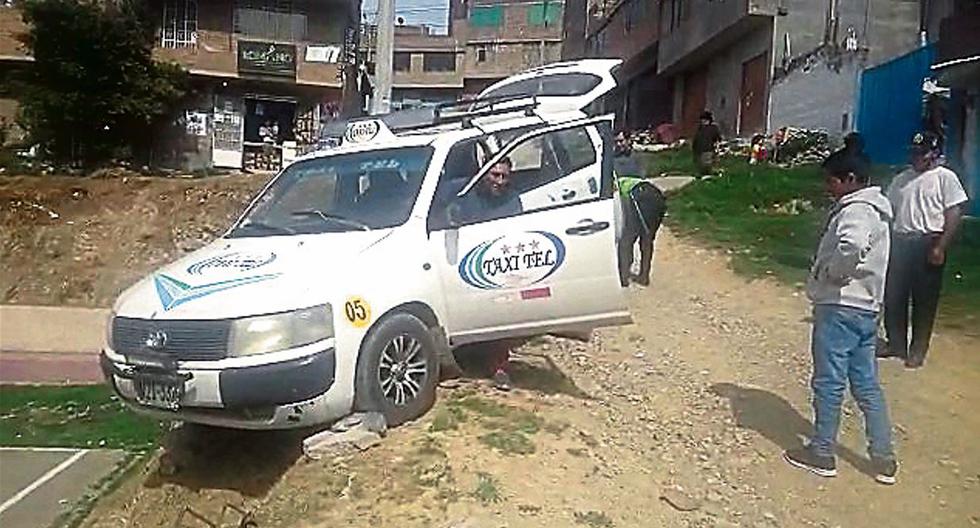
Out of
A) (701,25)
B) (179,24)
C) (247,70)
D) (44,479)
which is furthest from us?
(179,24)

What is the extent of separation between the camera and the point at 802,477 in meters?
6.24

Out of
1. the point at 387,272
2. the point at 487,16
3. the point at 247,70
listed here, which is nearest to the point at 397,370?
the point at 387,272

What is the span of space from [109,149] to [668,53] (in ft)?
60.8

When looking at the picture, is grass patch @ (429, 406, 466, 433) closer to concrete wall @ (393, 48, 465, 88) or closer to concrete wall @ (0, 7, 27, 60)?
concrete wall @ (0, 7, 27, 60)

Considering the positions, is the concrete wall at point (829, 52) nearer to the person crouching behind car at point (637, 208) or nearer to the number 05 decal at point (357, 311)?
the person crouching behind car at point (637, 208)

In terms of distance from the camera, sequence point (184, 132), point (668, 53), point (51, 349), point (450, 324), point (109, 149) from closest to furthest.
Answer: point (450, 324)
point (51, 349)
point (109, 149)
point (184, 132)
point (668, 53)

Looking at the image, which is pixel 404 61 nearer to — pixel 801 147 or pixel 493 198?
pixel 801 147

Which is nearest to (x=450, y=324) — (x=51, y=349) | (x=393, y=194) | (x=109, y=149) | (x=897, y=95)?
(x=393, y=194)

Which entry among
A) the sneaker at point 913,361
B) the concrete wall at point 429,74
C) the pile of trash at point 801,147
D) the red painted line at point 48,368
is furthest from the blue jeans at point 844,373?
the concrete wall at point 429,74

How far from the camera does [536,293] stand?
7051mm

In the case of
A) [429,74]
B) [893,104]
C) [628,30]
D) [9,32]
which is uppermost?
[628,30]

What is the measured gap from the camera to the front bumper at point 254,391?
5.84m

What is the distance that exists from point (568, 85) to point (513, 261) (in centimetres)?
170

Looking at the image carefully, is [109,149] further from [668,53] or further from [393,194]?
[393,194]
